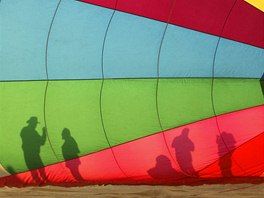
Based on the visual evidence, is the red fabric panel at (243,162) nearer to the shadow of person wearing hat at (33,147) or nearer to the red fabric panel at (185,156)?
the red fabric panel at (185,156)

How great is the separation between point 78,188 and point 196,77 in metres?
2.24

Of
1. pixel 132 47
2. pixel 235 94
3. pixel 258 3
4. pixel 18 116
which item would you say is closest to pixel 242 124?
pixel 235 94

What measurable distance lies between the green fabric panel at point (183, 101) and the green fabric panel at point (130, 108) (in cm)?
13

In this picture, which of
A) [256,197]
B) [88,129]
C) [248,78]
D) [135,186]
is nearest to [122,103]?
[88,129]

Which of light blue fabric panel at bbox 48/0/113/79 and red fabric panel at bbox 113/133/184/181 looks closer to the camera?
red fabric panel at bbox 113/133/184/181

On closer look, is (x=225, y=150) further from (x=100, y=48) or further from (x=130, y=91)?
(x=100, y=48)

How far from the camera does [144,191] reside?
7.32 metres

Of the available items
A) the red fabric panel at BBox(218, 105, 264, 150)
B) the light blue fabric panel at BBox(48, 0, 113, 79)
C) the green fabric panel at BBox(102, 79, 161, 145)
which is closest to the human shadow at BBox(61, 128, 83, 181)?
the green fabric panel at BBox(102, 79, 161, 145)

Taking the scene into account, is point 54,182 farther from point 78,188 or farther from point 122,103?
point 122,103

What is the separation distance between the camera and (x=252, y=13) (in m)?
7.38

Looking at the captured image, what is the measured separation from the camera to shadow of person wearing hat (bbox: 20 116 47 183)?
26.6 ft

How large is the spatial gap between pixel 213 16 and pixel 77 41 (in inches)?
75.5

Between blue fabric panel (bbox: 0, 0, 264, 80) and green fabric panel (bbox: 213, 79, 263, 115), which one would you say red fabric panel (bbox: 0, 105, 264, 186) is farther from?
blue fabric panel (bbox: 0, 0, 264, 80)

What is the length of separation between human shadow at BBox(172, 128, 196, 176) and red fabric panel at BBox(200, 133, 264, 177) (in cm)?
20
